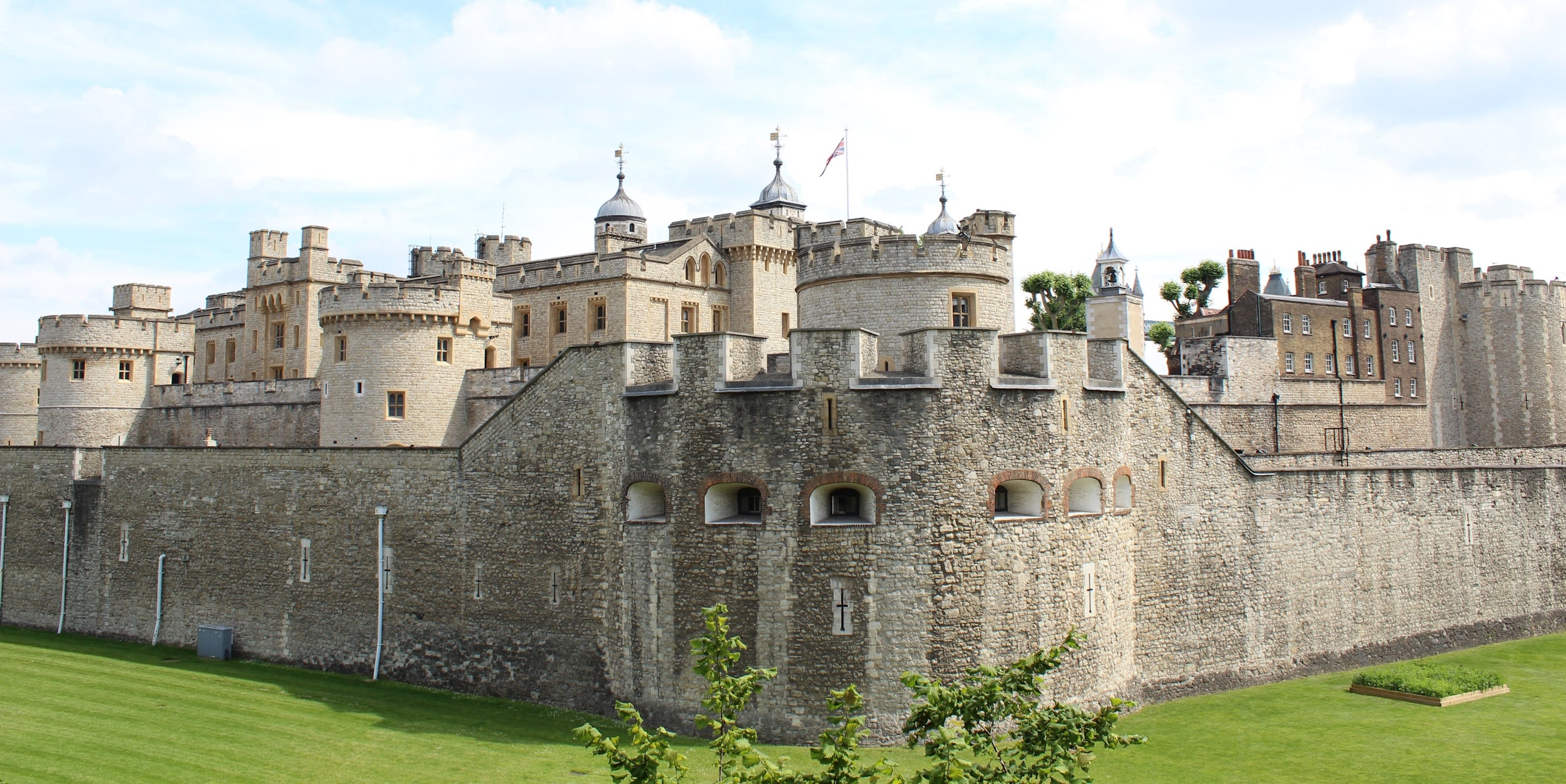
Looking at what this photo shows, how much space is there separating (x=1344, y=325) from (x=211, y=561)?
42567 millimetres

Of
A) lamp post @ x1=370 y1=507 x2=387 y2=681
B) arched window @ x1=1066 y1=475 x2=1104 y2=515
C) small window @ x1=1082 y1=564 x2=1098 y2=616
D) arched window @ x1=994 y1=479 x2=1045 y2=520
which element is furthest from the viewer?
lamp post @ x1=370 y1=507 x2=387 y2=681

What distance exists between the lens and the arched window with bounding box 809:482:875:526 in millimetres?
19812

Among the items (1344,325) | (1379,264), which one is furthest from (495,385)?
(1379,264)

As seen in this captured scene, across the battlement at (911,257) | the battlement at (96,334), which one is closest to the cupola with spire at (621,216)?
the battlement at (96,334)

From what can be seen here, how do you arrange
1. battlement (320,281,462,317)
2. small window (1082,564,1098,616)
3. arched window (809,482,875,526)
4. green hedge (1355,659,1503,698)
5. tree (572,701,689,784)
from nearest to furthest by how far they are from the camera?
tree (572,701,689,784) → arched window (809,482,875,526) → small window (1082,564,1098,616) → green hedge (1355,659,1503,698) → battlement (320,281,462,317)

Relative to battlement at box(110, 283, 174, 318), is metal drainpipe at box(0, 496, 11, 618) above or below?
below

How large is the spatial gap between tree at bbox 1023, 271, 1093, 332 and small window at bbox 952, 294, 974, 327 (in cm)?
2938

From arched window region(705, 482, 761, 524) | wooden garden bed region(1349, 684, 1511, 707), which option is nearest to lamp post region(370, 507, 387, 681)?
arched window region(705, 482, 761, 524)

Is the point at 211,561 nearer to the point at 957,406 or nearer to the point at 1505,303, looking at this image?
the point at 957,406

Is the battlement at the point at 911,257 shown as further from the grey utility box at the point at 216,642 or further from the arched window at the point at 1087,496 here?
the grey utility box at the point at 216,642

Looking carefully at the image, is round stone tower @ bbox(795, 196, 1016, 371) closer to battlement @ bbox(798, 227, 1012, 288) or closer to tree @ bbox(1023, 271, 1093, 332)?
battlement @ bbox(798, 227, 1012, 288)

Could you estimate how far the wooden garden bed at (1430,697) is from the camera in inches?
917

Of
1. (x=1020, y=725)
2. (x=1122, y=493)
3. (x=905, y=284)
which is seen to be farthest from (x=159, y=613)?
(x=1020, y=725)

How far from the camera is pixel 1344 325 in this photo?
47188 millimetres
